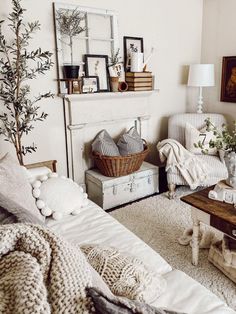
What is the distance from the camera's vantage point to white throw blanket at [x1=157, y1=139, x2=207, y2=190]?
299 cm

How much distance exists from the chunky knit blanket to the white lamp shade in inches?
120

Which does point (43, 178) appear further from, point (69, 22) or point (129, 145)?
point (69, 22)

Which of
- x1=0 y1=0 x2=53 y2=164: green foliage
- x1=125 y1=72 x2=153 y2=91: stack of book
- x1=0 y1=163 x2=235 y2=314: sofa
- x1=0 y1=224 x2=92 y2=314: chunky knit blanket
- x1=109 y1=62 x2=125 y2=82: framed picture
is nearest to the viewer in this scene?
x1=0 y1=224 x2=92 y2=314: chunky knit blanket

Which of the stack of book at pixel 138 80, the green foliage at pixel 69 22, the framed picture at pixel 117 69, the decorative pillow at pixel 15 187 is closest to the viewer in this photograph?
the decorative pillow at pixel 15 187

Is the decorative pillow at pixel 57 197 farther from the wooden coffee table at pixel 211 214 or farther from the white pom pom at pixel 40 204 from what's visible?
the wooden coffee table at pixel 211 214

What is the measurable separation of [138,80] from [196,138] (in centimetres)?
92

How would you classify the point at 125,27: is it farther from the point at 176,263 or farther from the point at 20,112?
the point at 176,263

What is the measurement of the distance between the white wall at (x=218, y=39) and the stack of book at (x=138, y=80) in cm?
106

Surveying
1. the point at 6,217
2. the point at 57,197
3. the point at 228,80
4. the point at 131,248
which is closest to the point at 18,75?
the point at 57,197

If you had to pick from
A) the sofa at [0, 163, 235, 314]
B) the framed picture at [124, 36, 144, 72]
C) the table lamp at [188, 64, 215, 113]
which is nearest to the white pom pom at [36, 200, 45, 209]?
the sofa at [0, 163, 235, 314]

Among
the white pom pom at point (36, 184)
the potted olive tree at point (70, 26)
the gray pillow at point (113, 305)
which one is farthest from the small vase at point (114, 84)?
the gray pillow at point (113, 305)

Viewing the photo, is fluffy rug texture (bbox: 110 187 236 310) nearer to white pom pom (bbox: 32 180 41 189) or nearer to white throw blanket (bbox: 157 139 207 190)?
white throw blanket (bbox: 157 139 207 190)

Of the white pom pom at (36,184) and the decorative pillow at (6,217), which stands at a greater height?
the decorative pillow at (6,217)

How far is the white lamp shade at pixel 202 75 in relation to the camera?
3.45m
